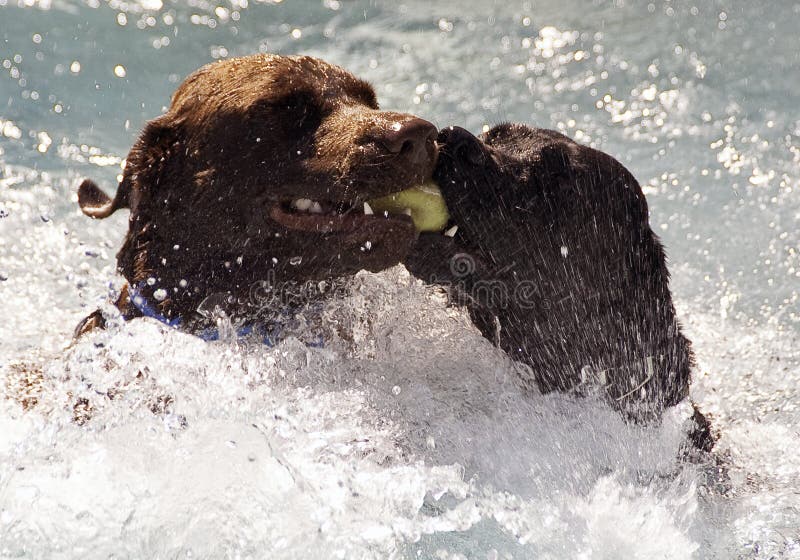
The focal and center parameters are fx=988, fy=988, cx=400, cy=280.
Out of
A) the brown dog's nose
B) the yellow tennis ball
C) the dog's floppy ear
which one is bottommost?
the dog's floppy ear

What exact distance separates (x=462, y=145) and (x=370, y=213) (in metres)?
0.39

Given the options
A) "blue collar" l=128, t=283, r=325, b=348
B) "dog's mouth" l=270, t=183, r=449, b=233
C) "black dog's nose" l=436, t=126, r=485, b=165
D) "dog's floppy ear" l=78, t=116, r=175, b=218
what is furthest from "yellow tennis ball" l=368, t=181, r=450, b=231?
"dog's floppy ear" l=78, t=116, r=175, b=218

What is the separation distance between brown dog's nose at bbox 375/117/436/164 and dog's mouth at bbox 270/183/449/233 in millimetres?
153

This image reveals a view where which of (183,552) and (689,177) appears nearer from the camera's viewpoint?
(183,552)

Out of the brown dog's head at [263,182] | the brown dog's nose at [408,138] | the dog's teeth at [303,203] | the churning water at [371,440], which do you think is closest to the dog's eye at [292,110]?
the brown dog's head at [263,182]

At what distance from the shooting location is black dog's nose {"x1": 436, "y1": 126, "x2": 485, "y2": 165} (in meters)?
3.28

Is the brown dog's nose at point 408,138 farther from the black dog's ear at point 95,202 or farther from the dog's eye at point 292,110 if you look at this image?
the black dog's ear at point 95,202

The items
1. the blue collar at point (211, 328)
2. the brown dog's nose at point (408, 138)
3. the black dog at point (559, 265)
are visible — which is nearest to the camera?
the brown dog's nose at point (408, 138)

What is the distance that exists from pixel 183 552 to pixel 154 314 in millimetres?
831

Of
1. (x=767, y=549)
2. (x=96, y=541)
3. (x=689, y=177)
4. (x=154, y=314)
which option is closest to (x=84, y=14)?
(x=689, y=177)

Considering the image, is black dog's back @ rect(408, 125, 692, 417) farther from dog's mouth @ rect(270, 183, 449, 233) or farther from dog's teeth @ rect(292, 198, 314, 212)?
dog's teeth @ rect(292, 198, 314, 212)

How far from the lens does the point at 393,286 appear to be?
3.82 metres

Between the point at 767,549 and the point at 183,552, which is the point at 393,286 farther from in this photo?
the point at 767,549

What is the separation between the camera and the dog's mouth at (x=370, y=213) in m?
3.13
